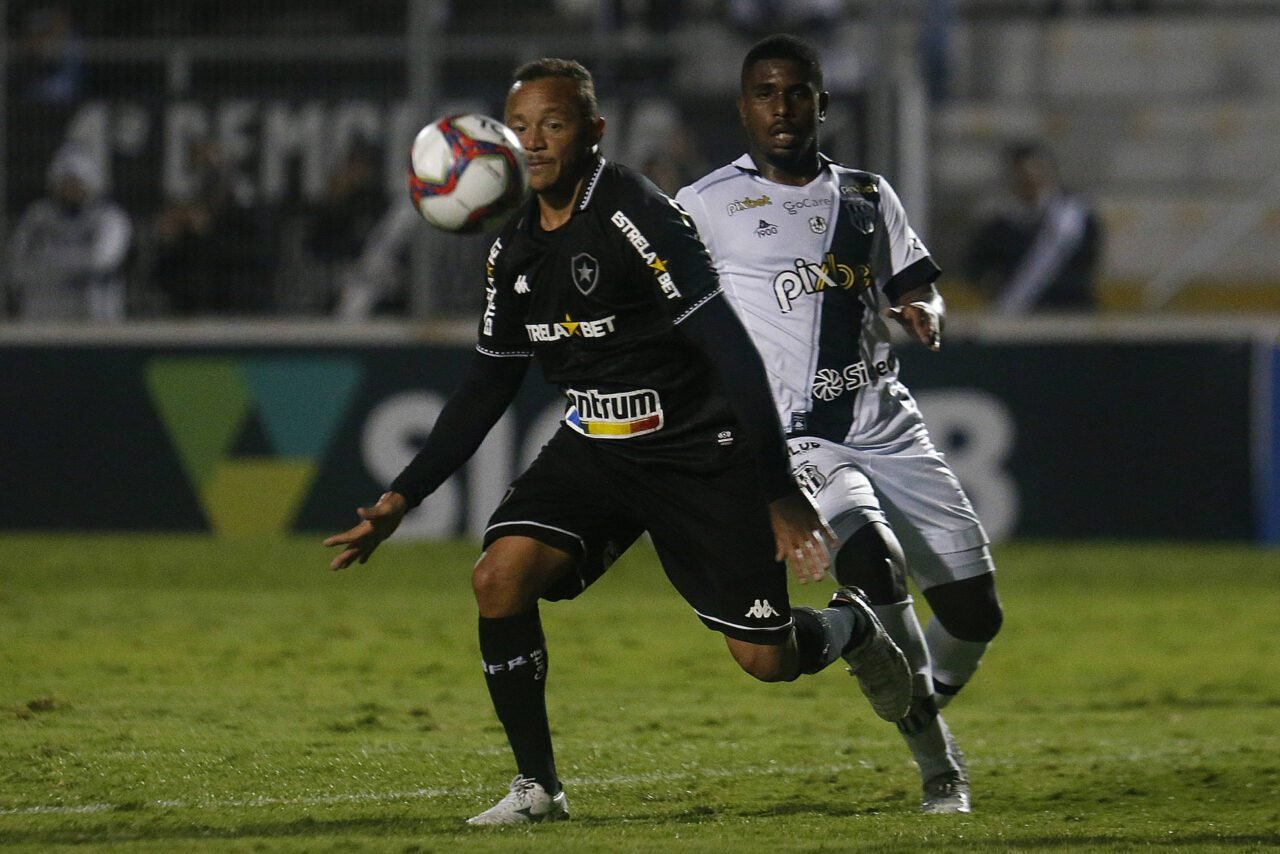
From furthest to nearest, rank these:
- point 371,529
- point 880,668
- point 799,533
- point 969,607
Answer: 1. point 969,607
2. point 880,668
3. point 371,529
4. point 799,533

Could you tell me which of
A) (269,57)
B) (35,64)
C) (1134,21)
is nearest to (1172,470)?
(1134,21)

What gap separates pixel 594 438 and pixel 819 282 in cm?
105

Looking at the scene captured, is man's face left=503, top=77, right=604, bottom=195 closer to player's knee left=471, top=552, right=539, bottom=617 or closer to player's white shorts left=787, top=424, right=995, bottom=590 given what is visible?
player's knee left=471, top=552, right=539, bottom=617

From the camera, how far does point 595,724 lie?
296 inches

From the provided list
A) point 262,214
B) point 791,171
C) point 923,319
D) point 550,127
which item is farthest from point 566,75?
point 262,214

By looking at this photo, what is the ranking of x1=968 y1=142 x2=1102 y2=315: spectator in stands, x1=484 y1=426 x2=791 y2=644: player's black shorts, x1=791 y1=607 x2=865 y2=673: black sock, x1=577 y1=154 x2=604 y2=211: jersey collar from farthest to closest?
x1=968 y1=142 x2=1102 y2=315: spectator in stands < x1=791 y1=607 x2=865 y2=673: black sock < x1=484 y1=426 x2=791 y2=644: player's black shorts < x1=577 y1=154 x2=604 y2=211: jersey collar

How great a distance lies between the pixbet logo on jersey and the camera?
6.24 m

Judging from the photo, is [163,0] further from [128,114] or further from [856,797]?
[856,797]

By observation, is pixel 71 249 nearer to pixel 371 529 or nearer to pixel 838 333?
pixel 838 333

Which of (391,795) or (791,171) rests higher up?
(791,171)

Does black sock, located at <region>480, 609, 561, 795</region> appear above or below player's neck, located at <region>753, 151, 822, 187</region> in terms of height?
below

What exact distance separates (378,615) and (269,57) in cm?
496

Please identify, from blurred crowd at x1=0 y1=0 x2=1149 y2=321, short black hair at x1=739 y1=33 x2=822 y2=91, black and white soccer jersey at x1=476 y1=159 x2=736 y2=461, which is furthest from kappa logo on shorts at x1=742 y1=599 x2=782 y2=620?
blurred crowd at x1=0 y1=0 x2=1149 y2=321

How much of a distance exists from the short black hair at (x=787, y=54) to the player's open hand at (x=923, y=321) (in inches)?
29.0
